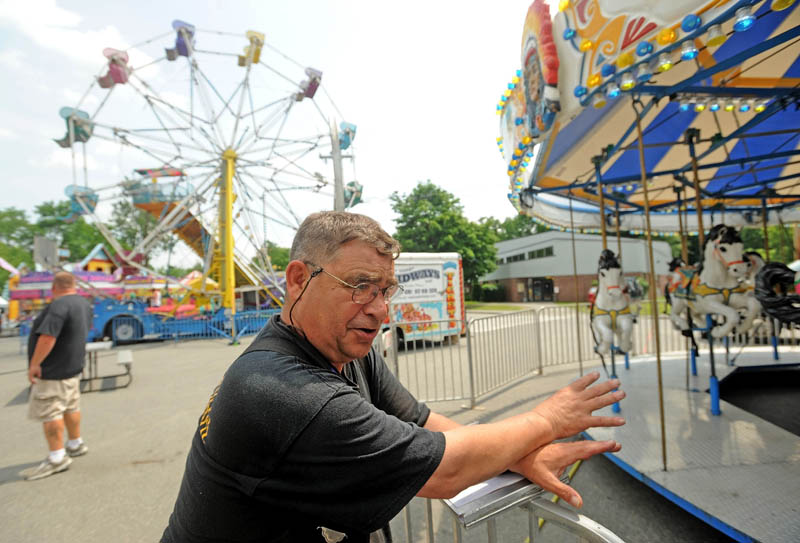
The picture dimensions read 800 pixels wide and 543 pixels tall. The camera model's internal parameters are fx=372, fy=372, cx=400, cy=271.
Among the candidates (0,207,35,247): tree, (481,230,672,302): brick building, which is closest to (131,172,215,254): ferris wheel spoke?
(481,230,672,302): brick building

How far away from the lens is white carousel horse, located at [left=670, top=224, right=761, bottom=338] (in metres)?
4.21

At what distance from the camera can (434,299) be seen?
392 inches

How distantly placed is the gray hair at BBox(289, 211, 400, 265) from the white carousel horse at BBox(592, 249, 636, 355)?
4345 millimetres

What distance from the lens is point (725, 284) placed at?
4.28 meters

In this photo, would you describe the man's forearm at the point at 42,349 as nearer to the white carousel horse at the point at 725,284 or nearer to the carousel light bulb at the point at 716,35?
the carousel light bulb at the point at 716,35

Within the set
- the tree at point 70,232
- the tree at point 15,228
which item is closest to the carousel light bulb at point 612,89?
the tree at point 70,232

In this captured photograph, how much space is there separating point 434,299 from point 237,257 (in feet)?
35.0

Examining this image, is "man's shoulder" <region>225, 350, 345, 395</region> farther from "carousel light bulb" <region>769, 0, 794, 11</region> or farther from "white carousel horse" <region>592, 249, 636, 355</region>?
"white carousel horse" <region>592, 249, 636, 355</region>

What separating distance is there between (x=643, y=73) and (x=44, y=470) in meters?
6.25

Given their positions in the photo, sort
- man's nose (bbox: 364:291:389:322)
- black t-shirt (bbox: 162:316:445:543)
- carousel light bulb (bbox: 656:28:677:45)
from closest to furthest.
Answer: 1. black t-shirt (bbox: 162:316:445:543)
2. man's nose (bbox: 364:291:389:322)
3. carousel light bulb (bbox: 656:28:677:45)

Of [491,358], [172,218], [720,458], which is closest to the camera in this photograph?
[720,458]

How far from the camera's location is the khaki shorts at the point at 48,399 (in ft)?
12.1

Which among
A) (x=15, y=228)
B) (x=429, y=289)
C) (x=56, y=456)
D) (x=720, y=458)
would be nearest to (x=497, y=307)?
(x=429, y=289)

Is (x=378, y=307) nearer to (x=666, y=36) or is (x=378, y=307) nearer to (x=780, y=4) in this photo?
(x=666, y=36)
